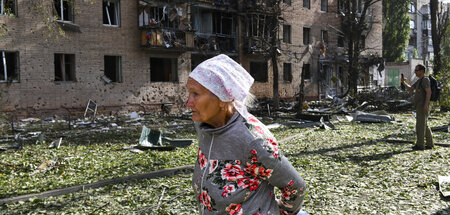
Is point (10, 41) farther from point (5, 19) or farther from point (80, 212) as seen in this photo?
point (80, 212)

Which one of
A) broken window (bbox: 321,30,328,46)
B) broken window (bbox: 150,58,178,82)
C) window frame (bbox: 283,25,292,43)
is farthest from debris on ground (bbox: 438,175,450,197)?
broken window (bbox: 321,30,328,46)

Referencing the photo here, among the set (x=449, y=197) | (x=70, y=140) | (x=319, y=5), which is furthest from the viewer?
(x=319, y=5)

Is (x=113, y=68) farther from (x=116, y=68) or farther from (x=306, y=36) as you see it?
(x=306, y=36)

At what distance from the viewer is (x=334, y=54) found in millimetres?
38625

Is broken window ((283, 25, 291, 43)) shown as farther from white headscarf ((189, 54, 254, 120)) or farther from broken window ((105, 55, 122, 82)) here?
white headscarf ((189, 54, 254, 120))

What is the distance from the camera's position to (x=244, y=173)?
219cm

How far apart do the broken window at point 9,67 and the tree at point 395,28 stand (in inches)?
1777

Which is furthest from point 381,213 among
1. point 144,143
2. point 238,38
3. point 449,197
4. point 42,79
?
point 238,38

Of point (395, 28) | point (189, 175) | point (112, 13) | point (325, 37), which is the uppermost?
point (395, 28)

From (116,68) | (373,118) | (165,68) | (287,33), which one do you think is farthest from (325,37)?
(373,118)

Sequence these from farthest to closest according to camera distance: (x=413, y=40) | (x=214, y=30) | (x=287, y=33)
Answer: (x=413, y=40), (x=287, y=33), (x=214, y=30)

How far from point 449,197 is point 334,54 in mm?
34094

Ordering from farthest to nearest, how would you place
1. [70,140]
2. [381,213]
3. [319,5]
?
1. [319,5]
2. [70,140]
3. [381,213]

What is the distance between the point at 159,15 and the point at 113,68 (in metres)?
4.44
